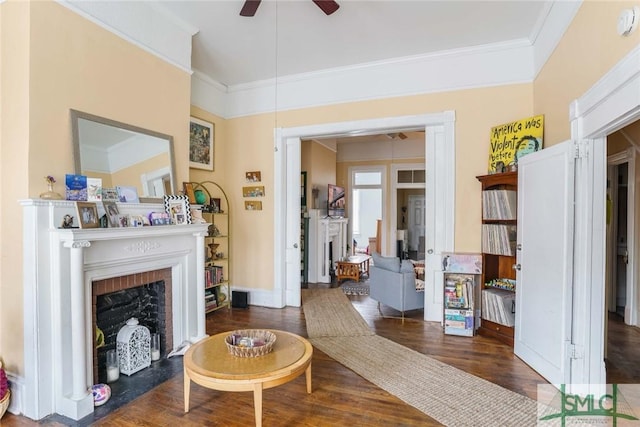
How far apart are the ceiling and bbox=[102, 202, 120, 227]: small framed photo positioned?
1.97 meters

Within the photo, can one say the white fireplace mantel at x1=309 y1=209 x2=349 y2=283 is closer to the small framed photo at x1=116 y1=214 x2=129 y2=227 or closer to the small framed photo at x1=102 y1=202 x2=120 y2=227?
the small framed photo at x1=116 y1=214 x2=129 y2=227

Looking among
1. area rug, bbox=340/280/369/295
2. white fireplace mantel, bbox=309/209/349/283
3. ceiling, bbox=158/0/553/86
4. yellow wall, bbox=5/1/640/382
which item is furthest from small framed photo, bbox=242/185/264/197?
area rug, bbox=340/280/369/295

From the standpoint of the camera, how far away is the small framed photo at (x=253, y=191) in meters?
5.09

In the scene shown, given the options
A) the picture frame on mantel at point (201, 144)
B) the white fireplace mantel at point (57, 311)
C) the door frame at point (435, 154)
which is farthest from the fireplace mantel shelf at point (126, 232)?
the door frame at point (435, 154)

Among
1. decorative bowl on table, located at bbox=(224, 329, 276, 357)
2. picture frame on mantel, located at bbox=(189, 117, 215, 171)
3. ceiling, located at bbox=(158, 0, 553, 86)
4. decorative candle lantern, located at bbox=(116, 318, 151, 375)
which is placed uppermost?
ceiling, located at bbox=(158, 0, 553, 86)

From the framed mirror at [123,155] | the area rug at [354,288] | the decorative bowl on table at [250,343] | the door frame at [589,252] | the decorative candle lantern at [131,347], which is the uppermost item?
the framed mirror at [123,155]

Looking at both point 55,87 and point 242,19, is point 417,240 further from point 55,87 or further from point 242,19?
point 55,87

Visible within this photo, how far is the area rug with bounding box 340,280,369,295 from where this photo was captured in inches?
232

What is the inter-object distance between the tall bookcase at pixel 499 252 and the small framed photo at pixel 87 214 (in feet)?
12.2

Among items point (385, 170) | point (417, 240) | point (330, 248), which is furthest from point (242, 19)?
point (417, 240)

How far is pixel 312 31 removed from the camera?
3.70 m

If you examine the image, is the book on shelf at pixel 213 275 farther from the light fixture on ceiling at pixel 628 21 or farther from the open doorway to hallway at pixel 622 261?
the light fixture on ceiling at pixel 628 21

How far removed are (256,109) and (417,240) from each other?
662 centimetres

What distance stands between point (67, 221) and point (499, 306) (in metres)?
3.98
